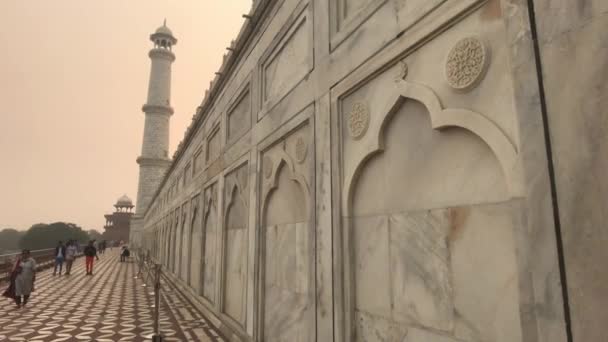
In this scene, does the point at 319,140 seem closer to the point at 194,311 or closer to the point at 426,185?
the point at 426,185

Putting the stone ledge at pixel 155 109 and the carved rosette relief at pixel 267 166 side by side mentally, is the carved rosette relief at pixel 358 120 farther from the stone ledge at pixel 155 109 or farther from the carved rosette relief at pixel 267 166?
the stone ledge at pixel 155 109

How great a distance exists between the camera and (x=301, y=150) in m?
3.72

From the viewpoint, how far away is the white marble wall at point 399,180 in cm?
164

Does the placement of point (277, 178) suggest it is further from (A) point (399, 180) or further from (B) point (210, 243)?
(B) point (210, 243)

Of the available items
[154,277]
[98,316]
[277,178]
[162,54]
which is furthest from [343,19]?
[162,54]

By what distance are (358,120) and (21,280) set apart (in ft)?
28.5

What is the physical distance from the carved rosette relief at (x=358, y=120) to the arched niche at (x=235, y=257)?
9.01ft

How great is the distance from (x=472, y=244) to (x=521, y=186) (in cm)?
40

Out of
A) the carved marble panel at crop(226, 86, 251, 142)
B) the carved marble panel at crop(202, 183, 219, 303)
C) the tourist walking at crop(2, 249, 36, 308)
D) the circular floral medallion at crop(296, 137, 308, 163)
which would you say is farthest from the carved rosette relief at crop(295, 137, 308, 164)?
the tourist walking at crop(2, 249, 36, 308)

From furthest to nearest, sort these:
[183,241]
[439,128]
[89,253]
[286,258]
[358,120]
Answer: [89,253] < [183,241] < [286,258] < [358,120] < [439,128]

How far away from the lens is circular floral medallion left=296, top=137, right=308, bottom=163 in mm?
3666

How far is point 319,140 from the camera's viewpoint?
11.0ft

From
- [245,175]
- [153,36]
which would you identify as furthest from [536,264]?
[153,36]

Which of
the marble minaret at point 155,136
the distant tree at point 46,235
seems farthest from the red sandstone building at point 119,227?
the marble minaret at point 155,136
